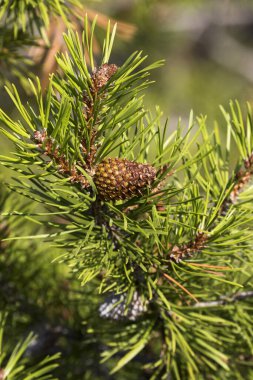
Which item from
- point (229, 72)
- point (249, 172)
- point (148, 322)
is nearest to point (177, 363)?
point (148, 322)

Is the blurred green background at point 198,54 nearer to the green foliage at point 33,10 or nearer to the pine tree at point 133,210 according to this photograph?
the green foliage at point 33,10

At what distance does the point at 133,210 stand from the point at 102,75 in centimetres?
17

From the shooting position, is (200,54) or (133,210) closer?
(133,210)

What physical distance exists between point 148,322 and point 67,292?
230 millimetres

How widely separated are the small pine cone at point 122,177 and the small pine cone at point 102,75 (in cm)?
8

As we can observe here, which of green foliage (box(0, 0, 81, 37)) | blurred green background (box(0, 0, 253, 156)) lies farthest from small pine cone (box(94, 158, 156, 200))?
blurred green background (box(0, 0, 253, 156))

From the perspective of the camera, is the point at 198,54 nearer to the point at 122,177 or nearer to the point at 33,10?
the point at 33,10

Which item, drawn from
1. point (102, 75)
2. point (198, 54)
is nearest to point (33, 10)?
point (102, 75)

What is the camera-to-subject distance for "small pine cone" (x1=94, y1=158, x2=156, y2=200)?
603 mm

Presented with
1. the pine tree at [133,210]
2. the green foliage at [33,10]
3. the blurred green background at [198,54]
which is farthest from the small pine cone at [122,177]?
the blurred green background at [198,54]

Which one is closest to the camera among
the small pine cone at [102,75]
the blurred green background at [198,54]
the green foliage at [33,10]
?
the small pine cone at [102,75]

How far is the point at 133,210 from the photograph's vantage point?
0.67 metres

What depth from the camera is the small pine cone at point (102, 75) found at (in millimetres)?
603

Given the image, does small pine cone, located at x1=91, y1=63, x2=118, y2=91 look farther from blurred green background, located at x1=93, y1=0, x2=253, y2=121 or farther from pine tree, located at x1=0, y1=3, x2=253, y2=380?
blurred green background, located at x1=93, y1=0, x2=253, y2=121
